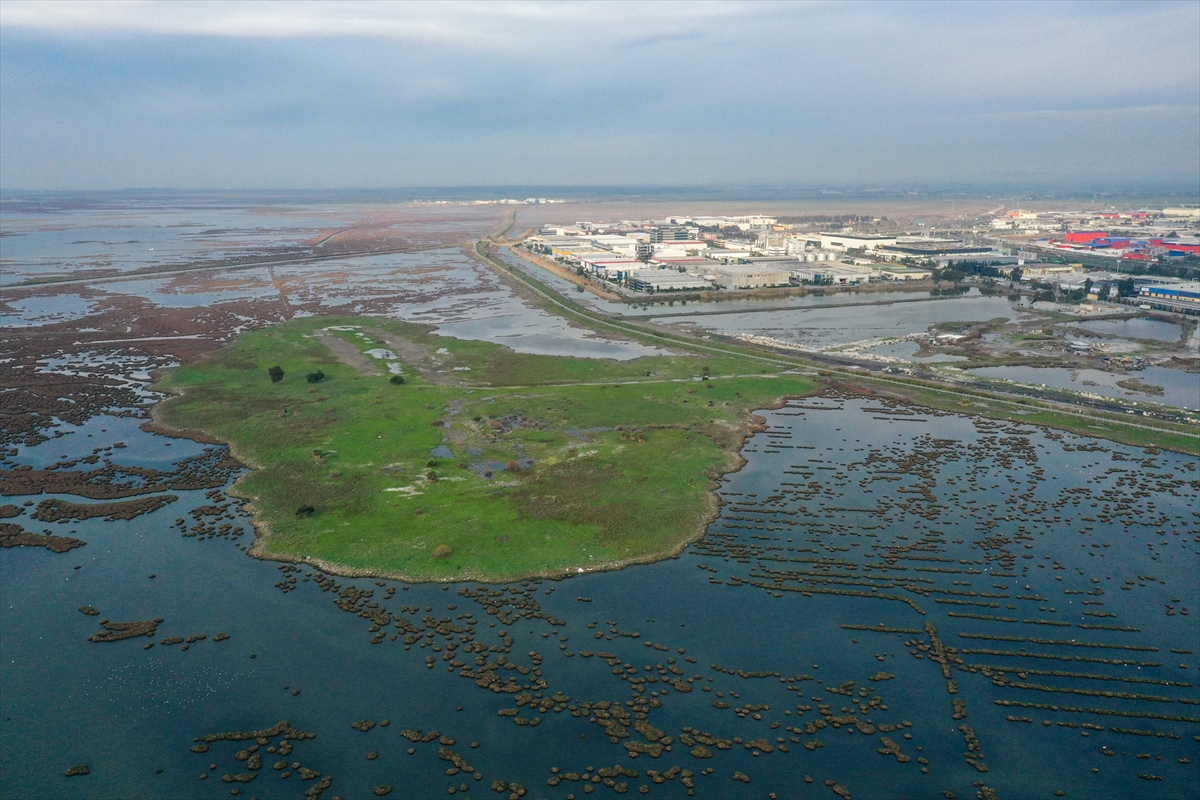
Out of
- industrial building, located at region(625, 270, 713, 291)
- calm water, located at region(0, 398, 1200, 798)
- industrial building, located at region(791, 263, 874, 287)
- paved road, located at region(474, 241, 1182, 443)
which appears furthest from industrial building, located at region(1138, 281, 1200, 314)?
calm water, located at region(0, 398, 1200, 798)

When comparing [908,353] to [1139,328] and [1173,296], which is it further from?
[1173,296]

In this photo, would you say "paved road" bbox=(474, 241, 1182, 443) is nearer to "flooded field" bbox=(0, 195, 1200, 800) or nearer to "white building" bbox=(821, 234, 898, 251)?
"flooded field" bbox=(0, 195, 1200, 800)

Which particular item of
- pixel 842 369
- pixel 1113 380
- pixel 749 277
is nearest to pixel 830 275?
pixel 749 277

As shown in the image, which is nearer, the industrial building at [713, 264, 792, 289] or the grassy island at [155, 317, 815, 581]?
the grassy island at [155, 317, 815, 581]

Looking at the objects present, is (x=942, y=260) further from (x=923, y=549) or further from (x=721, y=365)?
(x=923, y=549)

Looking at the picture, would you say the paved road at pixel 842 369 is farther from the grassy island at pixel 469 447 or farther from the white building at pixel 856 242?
the white building at pixel 856 242
